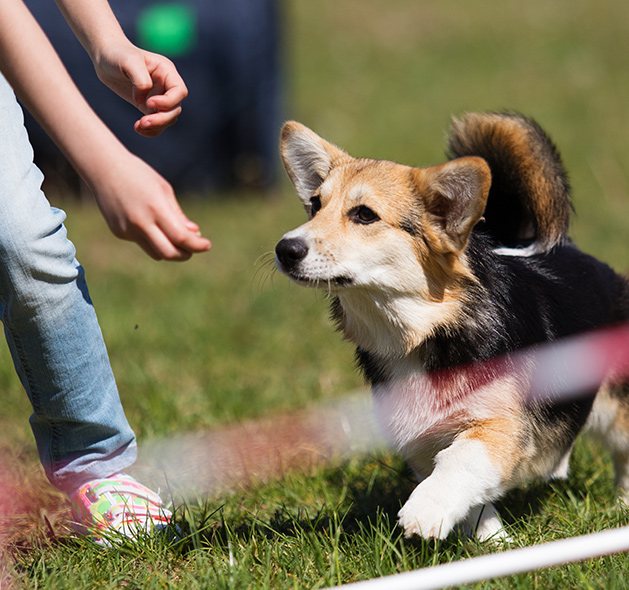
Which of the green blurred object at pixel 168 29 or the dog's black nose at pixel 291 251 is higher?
the green blurred object at pixel 168 29

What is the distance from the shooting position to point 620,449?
3.02 meters

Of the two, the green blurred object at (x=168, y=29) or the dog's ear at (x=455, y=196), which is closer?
the dog's ear at (x=455, y=196)

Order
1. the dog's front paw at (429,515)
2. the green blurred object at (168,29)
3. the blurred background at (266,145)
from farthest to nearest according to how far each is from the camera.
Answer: the green blurred object at (168,29)
the blurred background at (266,145)
the dog's front paw at (429,515)

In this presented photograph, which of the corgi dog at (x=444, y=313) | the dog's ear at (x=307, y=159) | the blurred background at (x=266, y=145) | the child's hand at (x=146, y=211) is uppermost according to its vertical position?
the child's hand at (x=146, y=211)

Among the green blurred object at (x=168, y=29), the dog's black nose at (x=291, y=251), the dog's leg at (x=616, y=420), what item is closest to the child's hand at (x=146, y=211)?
the dog's black nose at (x=291, y=251)

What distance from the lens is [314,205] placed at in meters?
2.82

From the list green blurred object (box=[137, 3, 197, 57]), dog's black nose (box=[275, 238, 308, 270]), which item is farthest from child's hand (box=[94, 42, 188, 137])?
green blurred object (box=[137, 3, 197, 57])

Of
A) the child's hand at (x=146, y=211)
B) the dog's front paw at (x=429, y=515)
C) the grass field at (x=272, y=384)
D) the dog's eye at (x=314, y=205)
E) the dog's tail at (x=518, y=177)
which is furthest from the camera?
the dog's tail at (x=518, y=177)

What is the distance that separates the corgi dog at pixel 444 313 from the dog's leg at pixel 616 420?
103 millimetres

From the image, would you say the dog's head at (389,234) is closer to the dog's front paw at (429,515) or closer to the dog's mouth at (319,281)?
the dog's mouth at (319,281)

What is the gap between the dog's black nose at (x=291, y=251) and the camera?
2402 mm

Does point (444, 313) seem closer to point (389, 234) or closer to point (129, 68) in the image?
point (389, 234)

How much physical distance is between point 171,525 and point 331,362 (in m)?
2.02

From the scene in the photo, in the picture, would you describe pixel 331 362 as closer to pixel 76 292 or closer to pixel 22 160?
pixel 76 292
